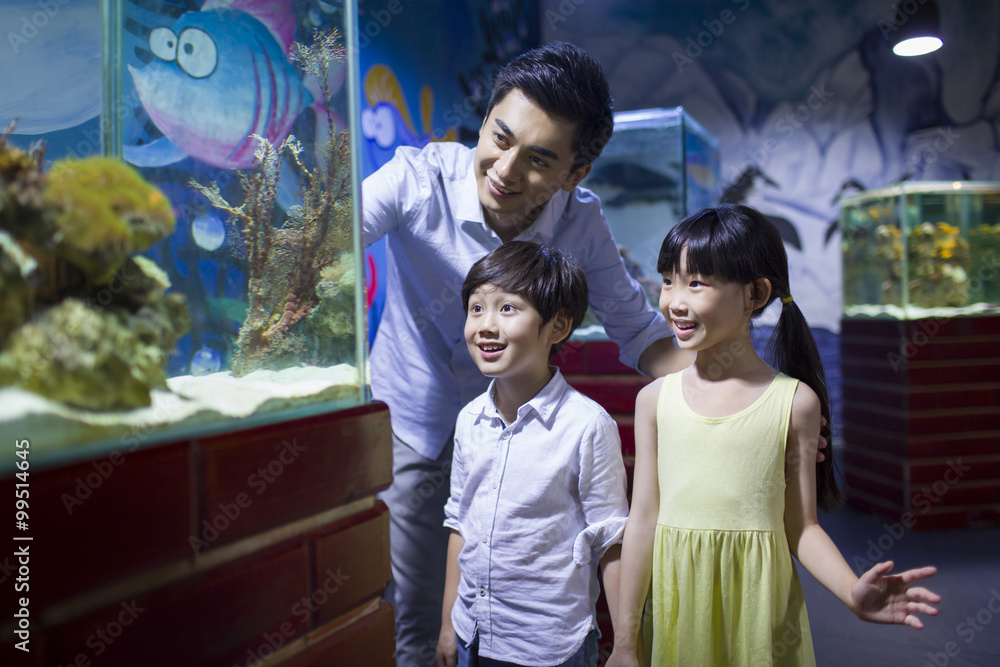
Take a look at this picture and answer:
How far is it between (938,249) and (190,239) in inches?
166

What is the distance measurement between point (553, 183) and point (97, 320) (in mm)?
1008

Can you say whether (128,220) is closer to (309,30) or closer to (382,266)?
(309,30)

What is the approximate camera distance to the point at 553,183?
138cm

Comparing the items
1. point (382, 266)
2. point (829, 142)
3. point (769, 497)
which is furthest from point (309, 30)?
point (829, 142)

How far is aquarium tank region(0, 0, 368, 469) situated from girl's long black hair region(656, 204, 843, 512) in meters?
0.60

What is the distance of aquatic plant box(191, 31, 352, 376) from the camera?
790 mm

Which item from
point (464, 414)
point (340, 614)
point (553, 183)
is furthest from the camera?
point (553, 183)

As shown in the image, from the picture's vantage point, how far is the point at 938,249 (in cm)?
373

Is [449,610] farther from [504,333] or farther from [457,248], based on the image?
[457,248]

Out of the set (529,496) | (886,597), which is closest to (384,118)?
(529,496)

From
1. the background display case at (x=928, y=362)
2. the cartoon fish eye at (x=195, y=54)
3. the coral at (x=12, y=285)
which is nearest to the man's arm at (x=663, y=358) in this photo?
the cartoon fish eye at (x=195, y=54)

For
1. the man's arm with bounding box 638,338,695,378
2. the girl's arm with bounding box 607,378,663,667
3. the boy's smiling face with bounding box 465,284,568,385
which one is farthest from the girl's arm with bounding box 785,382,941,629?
the boy's smiling face with bounding box 465,284,568,385

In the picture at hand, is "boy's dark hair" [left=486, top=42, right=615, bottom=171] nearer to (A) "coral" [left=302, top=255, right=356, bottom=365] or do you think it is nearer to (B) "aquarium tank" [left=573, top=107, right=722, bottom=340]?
(A) "coral" [left=302, top=255, right=356, bottom=365]

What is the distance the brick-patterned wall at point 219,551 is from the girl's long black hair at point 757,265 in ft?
2.05
